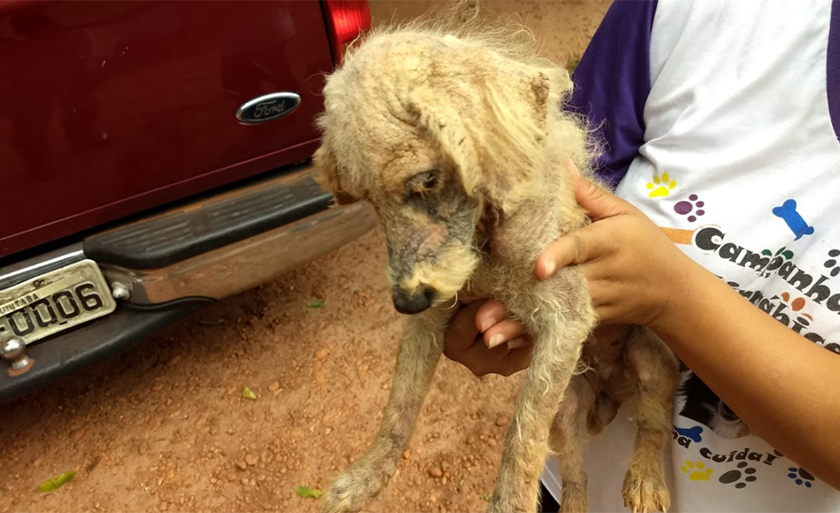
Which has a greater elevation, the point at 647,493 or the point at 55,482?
the point at 647,493

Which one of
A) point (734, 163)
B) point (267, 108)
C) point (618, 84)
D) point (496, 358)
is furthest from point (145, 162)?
point (734, 163)

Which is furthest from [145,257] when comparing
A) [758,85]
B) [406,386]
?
[758,85]

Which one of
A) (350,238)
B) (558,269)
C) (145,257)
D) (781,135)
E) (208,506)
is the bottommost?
(208,506)

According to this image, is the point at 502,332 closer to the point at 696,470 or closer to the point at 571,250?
the point at 571,250

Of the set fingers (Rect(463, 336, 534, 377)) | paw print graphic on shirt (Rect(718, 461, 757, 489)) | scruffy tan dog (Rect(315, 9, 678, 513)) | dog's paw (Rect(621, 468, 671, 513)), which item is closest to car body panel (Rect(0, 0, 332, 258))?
scruffy tan dog (Rect(315, 9, 678, 513))

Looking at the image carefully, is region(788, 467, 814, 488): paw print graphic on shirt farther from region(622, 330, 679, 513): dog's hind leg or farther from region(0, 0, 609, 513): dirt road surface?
region(0, 0, 609, 513): dirt road surface

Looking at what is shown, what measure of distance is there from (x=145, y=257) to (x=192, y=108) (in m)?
0.80

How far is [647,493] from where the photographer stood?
2016 mm

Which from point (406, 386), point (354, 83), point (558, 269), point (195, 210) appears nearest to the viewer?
point (354, 83)

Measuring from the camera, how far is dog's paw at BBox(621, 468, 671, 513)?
2.02 metres

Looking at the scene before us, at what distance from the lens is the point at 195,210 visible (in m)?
3.44

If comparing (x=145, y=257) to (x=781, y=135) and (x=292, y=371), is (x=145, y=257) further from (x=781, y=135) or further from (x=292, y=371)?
(x=781, y=135)

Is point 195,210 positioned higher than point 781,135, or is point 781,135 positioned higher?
point 781,135

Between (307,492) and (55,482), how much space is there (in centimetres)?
151
